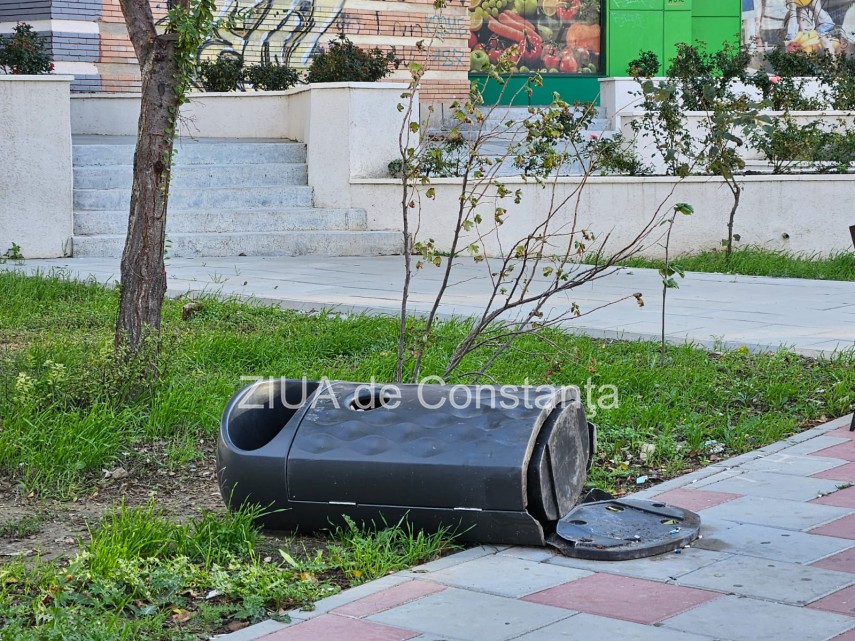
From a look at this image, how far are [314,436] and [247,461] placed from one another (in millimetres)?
259

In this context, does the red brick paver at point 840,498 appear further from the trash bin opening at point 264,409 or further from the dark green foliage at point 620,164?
the dark green foliage at point 620,164

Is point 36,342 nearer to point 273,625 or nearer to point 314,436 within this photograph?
point 314,436

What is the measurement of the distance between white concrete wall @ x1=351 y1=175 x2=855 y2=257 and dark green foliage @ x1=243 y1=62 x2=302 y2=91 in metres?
4.73

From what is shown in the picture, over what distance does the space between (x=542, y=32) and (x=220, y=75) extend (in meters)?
10.1

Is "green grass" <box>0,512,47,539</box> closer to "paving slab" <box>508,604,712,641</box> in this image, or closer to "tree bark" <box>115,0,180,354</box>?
"tree bark" <box>115,0,180,354</box>

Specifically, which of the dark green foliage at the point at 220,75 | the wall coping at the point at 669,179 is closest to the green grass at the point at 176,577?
the wall coping at the point at 669,179

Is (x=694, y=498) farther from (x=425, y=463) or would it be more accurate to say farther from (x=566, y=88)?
(x=566, y=88)

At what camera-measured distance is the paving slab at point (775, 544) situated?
418 cm

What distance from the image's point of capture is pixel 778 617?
357 cm

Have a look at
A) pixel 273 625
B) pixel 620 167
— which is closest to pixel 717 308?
pixel 620 167

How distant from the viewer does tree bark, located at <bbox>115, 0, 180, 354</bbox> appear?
6.25m

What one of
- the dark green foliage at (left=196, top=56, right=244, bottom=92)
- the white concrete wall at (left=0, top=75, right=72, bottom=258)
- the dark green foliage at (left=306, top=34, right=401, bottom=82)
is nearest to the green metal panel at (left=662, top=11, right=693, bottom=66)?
the dark green foliage at (left=306, top=34, right=401, bottom=82)

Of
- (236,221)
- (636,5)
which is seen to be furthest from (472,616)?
(636,5)

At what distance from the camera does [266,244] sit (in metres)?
13.3
